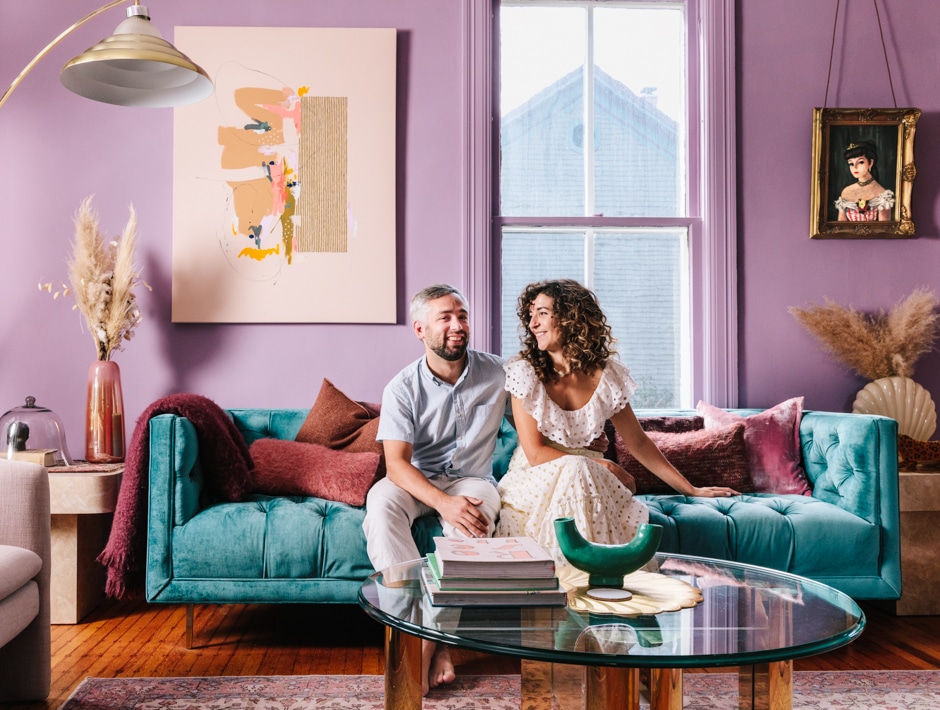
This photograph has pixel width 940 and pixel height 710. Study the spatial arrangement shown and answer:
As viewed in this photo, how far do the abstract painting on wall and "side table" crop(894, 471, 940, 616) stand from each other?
2155mm

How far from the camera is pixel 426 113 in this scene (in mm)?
3416

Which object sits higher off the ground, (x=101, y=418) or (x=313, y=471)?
(x=101, y=418)

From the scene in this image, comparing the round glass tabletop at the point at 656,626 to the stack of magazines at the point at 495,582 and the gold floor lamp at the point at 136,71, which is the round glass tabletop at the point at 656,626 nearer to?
the stack of magazines at the point at 495,582

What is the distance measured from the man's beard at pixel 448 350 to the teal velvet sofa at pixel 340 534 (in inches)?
21.5

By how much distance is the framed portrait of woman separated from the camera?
346 cm

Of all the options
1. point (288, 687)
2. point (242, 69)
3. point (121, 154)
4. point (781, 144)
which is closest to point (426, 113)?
point (242, 69)

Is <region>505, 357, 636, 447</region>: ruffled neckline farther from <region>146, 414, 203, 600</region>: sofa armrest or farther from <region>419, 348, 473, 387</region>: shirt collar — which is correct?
<region>146, 414, 203, 600</region>: sofa armrest

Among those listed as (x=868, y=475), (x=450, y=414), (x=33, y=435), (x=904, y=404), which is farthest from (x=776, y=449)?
(x=33, y=435)

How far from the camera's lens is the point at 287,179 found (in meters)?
3.36

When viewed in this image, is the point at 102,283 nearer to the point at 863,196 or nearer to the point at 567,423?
the point at 567,423

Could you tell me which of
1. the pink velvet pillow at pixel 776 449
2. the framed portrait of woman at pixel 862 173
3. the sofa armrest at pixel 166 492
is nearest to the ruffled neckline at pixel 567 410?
the pink velvet pillow at pixel 776 449

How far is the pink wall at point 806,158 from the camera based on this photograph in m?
3.48

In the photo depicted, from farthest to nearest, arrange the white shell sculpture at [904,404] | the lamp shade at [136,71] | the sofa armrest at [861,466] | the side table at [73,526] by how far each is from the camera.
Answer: the white shell sculpture at [904,404], the side table at [73,526], the sofa armrest at [861,466], the lamp shade at [136,71]

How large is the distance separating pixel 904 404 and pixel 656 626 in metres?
2.50
